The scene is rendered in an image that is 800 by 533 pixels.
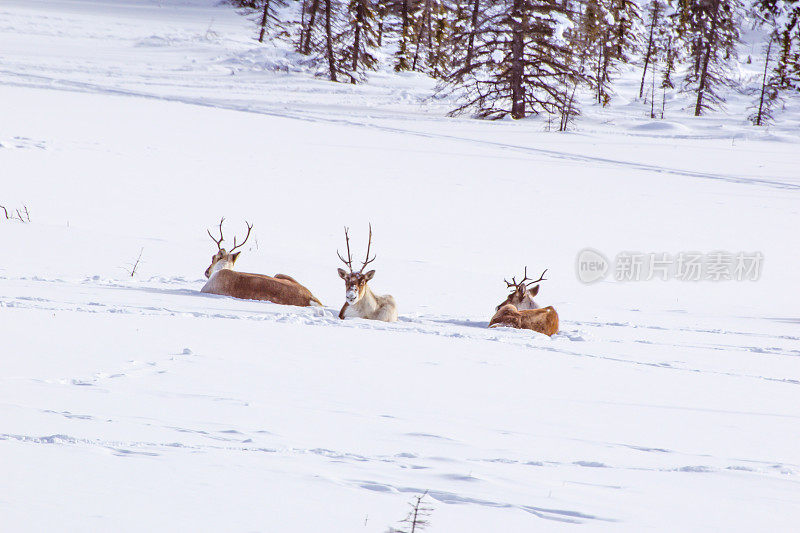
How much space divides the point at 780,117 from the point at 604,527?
167 feet

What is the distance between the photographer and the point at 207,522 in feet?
10.1

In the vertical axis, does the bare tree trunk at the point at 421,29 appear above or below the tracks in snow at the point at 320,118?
above

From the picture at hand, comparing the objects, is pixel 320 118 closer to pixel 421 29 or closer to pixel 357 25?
pixel 357 25

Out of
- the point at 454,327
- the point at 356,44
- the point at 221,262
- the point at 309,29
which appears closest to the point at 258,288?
the point at 221,262

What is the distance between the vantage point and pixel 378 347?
7188 millimetres

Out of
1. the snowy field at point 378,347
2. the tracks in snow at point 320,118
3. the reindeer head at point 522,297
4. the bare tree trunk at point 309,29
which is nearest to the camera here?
the snowy field at point 378,347

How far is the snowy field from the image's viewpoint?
3.56 meters

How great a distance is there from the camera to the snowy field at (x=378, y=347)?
11.7ft

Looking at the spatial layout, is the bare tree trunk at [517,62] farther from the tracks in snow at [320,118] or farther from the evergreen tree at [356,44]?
the evergreen tree at [356,44]

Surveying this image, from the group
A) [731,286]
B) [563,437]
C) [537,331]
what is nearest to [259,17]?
[731,286]

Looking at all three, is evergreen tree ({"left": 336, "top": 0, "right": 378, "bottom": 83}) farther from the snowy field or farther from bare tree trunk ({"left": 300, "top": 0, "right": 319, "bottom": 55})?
the snowy field

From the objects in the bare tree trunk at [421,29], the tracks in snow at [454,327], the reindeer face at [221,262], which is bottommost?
the tracks in snow at [454,327]

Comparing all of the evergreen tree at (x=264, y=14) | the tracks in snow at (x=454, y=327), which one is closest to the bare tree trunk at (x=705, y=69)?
the evergreen tree at (x=264, y=14)

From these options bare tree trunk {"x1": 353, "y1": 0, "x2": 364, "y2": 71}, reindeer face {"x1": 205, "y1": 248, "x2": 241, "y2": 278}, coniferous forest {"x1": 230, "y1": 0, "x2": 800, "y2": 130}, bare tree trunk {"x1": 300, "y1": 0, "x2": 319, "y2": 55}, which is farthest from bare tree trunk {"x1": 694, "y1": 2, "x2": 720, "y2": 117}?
reindeer face {"x1": 205, "y1": 248, "x2": 241, "y2": 278}
